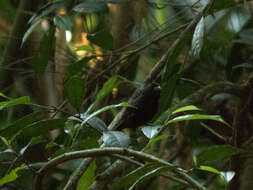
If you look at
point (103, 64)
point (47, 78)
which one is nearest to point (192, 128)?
point (103, 64)

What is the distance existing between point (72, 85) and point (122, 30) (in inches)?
34.5

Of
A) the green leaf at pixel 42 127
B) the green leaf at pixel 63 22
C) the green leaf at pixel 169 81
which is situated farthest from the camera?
the green leaf at pixel 63 22

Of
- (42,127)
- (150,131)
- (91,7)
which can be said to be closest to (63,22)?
(91,7)

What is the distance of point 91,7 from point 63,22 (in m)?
0.11

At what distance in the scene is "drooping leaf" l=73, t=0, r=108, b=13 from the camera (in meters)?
1.12

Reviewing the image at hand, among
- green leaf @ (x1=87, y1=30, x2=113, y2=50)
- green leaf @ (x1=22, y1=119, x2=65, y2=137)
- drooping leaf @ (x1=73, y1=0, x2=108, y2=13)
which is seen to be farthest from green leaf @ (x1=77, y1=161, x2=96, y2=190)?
drooping leaf @ (x1=73, y1=0, x2=108, y2=13)

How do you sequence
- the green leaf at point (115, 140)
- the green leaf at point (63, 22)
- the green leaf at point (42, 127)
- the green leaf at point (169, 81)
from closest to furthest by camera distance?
1. the green leaf at point (115, 140)
2. the green leaf at point (42, 127)
3. the green leaf at point (169, 81)
4. the green leaf at point (63, 22)

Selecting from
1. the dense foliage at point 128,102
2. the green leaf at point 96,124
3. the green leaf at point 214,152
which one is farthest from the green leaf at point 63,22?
the green leaf at point 214,152

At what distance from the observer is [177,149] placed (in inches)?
53.2

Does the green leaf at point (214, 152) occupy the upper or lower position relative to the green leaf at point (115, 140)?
lower

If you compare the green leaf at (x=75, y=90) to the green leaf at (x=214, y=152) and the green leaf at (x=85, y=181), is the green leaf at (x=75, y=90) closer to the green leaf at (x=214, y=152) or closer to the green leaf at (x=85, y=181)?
the green leaf at (x=85, y=181)

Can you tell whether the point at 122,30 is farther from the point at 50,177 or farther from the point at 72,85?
the point at 72,85

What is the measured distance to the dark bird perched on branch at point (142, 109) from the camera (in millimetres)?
979

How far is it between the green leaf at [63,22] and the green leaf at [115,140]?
479 millimetres
